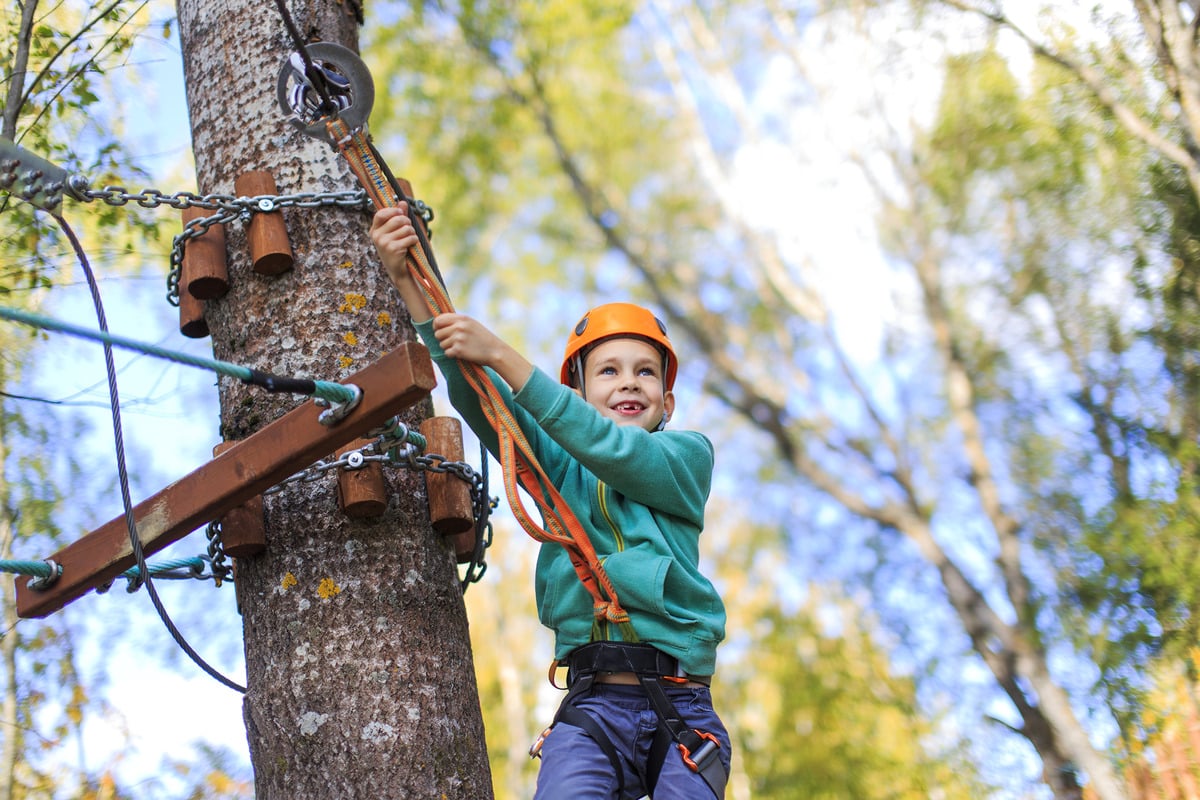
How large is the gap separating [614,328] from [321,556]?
0.92 m

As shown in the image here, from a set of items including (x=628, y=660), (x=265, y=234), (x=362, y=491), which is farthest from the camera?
(x=265, y=234)

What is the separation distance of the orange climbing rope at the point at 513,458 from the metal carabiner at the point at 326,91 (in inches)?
1.4

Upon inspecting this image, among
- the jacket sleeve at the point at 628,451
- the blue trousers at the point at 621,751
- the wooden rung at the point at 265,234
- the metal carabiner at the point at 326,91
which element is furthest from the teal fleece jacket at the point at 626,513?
the metal carabiner at the point at 326,91

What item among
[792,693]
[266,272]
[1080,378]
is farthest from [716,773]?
[792,693]

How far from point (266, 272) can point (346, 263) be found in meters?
0.18

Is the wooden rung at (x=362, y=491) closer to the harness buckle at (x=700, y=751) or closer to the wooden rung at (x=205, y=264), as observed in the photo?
the wooden rung at (x=205, y=264)

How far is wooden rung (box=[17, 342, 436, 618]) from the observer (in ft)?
6.61

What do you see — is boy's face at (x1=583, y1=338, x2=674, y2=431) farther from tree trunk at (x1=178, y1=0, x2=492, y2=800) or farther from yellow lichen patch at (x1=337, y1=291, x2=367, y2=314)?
yellow lichen patch at (x1=337, y1=291, x2=367, y2=314)

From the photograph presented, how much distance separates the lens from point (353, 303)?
245cm

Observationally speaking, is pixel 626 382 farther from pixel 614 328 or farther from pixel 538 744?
pixel 538 744

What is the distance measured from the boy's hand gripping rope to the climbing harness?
0.06 metres

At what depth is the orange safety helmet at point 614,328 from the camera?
8.86 feet

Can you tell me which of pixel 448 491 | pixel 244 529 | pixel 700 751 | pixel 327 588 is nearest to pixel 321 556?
pixel 327 588

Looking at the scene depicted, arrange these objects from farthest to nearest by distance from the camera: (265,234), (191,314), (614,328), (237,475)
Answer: (614,328) < (191,314) < (265,234) < (237,475)
